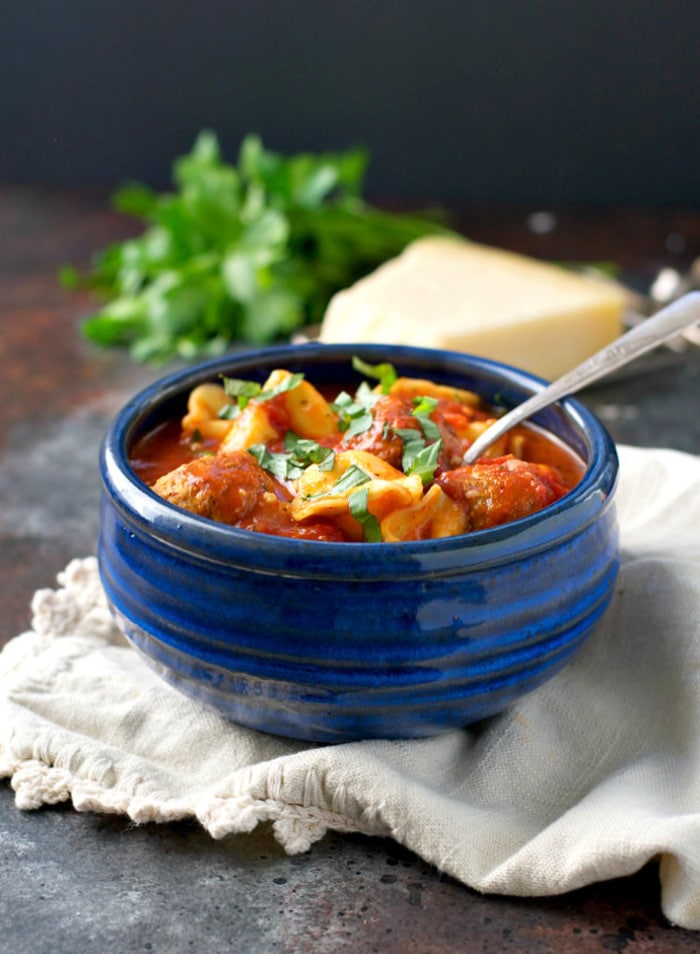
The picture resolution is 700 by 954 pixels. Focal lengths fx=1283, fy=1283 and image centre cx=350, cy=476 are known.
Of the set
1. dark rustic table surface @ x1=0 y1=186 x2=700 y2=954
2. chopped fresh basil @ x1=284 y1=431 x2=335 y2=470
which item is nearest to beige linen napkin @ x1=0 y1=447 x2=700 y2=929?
dark rustic table surface @ x1=0 y1=186 x2=700 y2=954

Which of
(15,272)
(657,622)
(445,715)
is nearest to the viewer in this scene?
(445,715)

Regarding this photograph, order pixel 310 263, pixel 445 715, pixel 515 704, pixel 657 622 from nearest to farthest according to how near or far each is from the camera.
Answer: pixel 445 715 < pixel 515 704 < pixel 657 622 < pixel 310 263

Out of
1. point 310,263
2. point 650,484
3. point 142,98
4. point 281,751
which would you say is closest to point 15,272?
point 310,263

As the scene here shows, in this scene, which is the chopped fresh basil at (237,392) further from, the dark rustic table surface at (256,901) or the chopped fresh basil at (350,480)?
the dark rustic table surface at (256,901)

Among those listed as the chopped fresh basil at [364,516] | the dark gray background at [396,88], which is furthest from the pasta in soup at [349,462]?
the dark gray background at [396,88]

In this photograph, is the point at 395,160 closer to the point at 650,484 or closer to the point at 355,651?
the point at 650,484

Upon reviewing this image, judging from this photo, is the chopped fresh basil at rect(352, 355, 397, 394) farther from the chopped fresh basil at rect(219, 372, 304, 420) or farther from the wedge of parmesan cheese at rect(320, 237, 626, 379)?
the wedge of parmesan cheese at rect(320, 237, 626, 379)

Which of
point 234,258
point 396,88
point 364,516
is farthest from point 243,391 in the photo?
point 396,88
